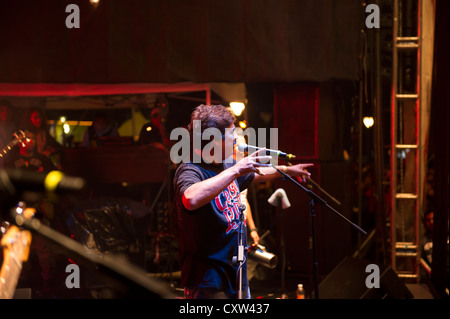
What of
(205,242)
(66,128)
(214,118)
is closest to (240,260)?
(205,242)

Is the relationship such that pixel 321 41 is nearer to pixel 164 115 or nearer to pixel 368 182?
pixel 164 115

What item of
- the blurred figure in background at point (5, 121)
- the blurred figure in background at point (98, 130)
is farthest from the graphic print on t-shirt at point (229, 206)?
the blurred figure in background at point (98, 130)

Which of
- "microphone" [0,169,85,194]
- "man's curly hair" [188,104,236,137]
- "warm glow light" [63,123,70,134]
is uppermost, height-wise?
"warm glow light" [63,123,70,134]

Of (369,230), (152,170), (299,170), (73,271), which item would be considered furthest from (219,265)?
(369,230)

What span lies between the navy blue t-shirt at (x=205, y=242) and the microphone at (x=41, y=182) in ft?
3.51

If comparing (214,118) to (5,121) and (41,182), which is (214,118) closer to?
(41,182)

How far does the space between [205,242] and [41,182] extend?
50.5 inches

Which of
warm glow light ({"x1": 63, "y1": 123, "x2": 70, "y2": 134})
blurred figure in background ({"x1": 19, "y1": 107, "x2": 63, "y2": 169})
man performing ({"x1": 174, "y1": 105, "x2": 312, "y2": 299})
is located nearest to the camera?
man performing ({"x1": 174, "y1": 105, "x2": 312, "y2": 299})

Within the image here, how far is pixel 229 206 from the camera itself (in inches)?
114

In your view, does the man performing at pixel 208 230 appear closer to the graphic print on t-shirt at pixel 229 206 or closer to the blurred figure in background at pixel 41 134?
the graphic print on t-shirt at pixel 229 206

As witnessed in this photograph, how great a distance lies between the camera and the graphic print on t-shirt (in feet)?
9.23

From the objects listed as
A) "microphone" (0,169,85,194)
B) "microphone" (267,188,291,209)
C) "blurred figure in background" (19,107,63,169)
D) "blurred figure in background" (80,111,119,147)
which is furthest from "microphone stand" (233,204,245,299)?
"blurred figure in background" (80,111,119,147)

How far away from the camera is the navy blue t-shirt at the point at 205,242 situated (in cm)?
272

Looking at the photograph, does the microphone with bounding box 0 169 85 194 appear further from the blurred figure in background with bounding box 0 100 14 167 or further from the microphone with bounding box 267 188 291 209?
the blurred figure in background with bounding box 0 100 14 167
